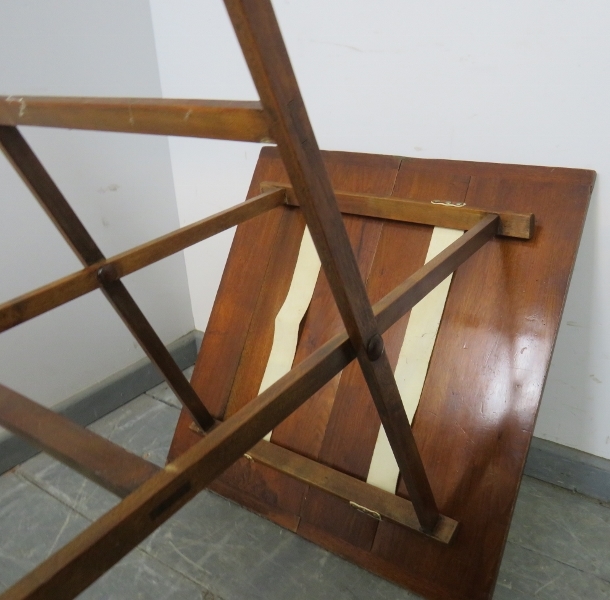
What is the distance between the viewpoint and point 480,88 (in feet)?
4.38

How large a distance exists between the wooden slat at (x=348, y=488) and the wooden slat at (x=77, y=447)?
1.89ft

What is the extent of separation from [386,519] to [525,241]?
703 mm

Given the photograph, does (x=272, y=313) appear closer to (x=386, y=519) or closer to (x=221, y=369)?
(x=221, y=369)

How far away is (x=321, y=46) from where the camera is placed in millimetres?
1513

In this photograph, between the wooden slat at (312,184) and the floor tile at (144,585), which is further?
the floor tile at (144,585)

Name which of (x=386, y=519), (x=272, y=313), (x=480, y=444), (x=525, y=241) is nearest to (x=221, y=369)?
(x=272, y=313)

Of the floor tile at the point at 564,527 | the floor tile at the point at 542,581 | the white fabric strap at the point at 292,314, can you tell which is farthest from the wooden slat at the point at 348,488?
the floor tile at the point at 564,527

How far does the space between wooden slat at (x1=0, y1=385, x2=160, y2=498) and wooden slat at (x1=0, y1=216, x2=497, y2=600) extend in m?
0.18

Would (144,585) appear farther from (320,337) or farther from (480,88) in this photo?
(480,88)

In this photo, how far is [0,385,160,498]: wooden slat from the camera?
0.84 m

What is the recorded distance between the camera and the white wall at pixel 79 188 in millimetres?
1605

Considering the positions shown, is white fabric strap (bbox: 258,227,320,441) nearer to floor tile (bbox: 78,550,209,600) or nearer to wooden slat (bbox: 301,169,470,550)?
wooden slat (bbox: 301,169,470,550)

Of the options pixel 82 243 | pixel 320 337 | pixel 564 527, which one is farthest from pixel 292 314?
pixel 564 527

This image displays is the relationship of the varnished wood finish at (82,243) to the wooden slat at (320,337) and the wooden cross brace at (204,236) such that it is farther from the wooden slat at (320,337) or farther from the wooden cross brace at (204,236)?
the wooden slat at (320,337)
